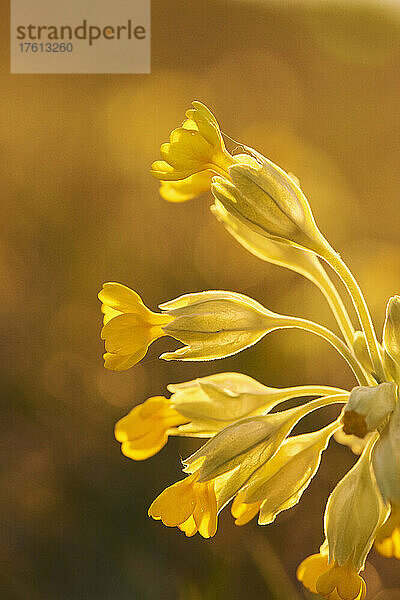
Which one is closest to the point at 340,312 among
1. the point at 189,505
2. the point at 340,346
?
the point at 340,346

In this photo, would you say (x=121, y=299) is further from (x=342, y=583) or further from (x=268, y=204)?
(x=342, y=583)

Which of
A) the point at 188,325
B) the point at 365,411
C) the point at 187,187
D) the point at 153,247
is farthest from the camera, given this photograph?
the point at 153,247

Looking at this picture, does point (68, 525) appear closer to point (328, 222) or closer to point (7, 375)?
point (7, 375)

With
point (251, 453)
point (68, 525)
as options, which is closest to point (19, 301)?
point (68, 525)

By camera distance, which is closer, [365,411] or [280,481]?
[365,411]

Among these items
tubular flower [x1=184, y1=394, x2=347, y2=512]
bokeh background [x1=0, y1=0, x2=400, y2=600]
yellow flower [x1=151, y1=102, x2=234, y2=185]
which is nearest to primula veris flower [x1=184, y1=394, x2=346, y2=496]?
tubular flower [x1=184, y1=394, x2=347, y2=512]

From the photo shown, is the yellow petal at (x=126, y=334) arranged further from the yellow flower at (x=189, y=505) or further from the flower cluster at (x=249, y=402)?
the yellow flower at (x=189, y=505)

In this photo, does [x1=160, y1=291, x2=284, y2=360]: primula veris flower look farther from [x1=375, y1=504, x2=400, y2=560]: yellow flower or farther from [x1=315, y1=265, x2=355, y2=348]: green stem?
[x1=375, y1=504, x2=400, y2=560]: yellow flower

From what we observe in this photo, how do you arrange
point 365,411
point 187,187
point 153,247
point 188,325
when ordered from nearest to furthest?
point 365,411, point 188,325, point 187,187, point 153,247

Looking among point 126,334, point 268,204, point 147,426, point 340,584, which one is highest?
point 268,204
